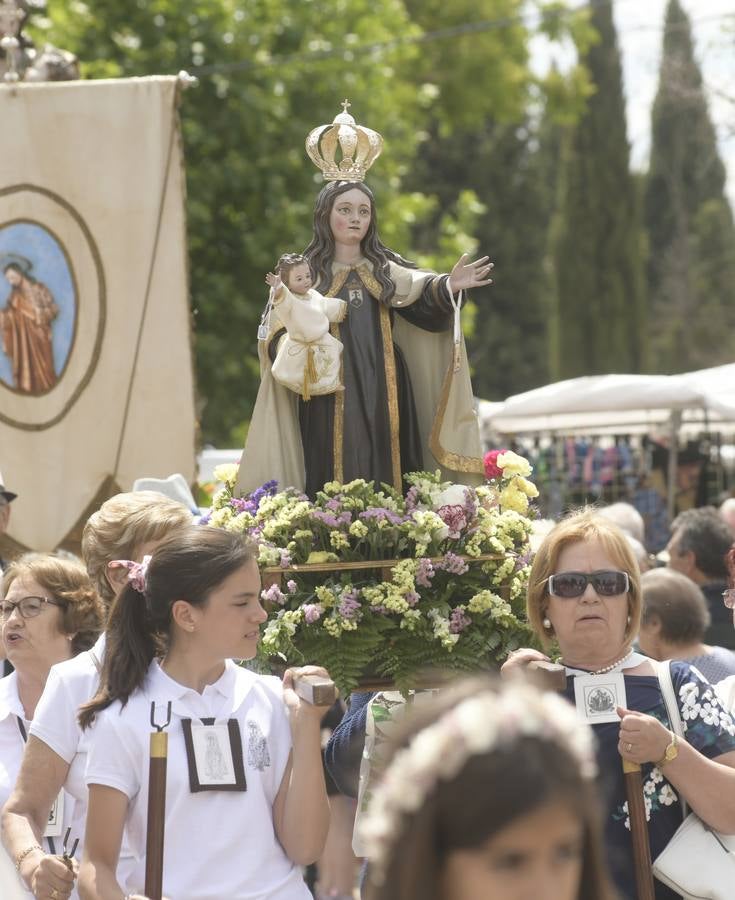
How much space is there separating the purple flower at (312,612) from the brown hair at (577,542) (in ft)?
2.19

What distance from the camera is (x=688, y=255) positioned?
147ft

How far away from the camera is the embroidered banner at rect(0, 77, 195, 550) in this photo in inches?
323

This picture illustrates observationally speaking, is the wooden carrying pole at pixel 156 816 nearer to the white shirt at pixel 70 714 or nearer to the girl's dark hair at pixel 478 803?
the white shirt at pixel 70 714

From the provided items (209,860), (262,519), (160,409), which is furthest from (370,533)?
(160,409)

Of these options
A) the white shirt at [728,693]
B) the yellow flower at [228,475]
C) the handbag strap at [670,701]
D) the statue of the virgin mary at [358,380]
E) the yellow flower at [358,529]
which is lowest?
the white shirt at [728,693]

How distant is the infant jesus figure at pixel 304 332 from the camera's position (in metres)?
4.71

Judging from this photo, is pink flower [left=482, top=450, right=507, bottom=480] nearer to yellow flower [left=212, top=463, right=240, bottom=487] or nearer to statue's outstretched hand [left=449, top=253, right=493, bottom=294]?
statue's outstretched hand [left=449, top=253, right=493, bottom=294]

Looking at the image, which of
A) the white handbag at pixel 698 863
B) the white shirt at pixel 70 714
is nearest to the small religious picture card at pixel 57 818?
the white shirt at pixel 70 714

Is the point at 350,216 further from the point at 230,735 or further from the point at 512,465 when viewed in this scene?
the point at 230,735

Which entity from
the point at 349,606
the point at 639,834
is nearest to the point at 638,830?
the point at 639,834

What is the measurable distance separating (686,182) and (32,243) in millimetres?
39595

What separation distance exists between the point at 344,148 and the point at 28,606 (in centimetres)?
169

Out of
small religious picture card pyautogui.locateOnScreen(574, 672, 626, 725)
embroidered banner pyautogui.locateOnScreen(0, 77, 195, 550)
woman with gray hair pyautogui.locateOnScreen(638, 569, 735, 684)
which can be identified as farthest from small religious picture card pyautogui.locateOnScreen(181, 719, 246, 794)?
embroidered banner pyautogui.locateOnScreen(0, 77, 195, 550)

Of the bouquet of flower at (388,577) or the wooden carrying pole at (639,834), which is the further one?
the bouquet of flower at (388,577)
